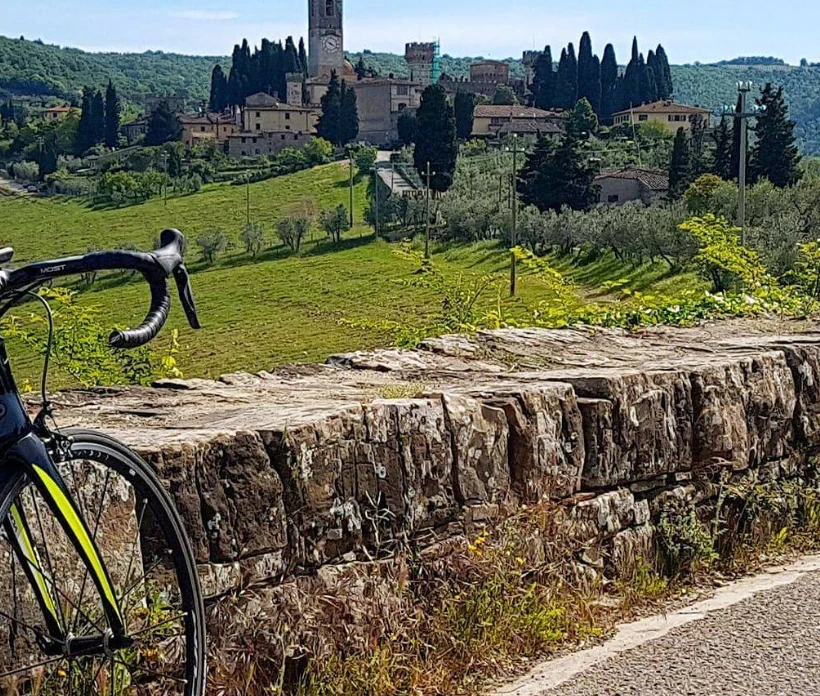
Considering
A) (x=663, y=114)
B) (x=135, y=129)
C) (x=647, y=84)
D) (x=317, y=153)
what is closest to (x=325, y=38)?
(x=135, y=129)

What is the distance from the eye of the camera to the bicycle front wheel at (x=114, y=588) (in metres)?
2.68

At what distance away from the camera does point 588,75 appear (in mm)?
122875

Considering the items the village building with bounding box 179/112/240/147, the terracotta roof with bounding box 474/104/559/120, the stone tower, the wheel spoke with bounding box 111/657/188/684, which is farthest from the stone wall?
the stone tower

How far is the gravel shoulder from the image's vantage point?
11.4 ft

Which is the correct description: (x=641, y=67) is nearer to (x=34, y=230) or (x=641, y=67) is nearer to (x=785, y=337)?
(x=34, y=230)

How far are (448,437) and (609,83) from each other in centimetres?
12240

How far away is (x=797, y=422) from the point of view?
17.0 ft

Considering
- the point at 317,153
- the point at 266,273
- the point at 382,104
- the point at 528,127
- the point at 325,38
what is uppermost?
the point at 325,38

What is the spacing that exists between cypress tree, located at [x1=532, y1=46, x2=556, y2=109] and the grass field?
37306 millimetres

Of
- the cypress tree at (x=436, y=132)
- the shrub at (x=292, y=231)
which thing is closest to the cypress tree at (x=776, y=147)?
the cypress tree at (x=436, y=132)

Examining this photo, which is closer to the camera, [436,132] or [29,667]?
[29,667]

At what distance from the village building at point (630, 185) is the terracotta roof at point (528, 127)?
36.1 m

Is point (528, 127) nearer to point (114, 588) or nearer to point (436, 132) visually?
point (436, 132)

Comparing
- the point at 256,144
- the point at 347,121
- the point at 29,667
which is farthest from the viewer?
the point at 256,144
